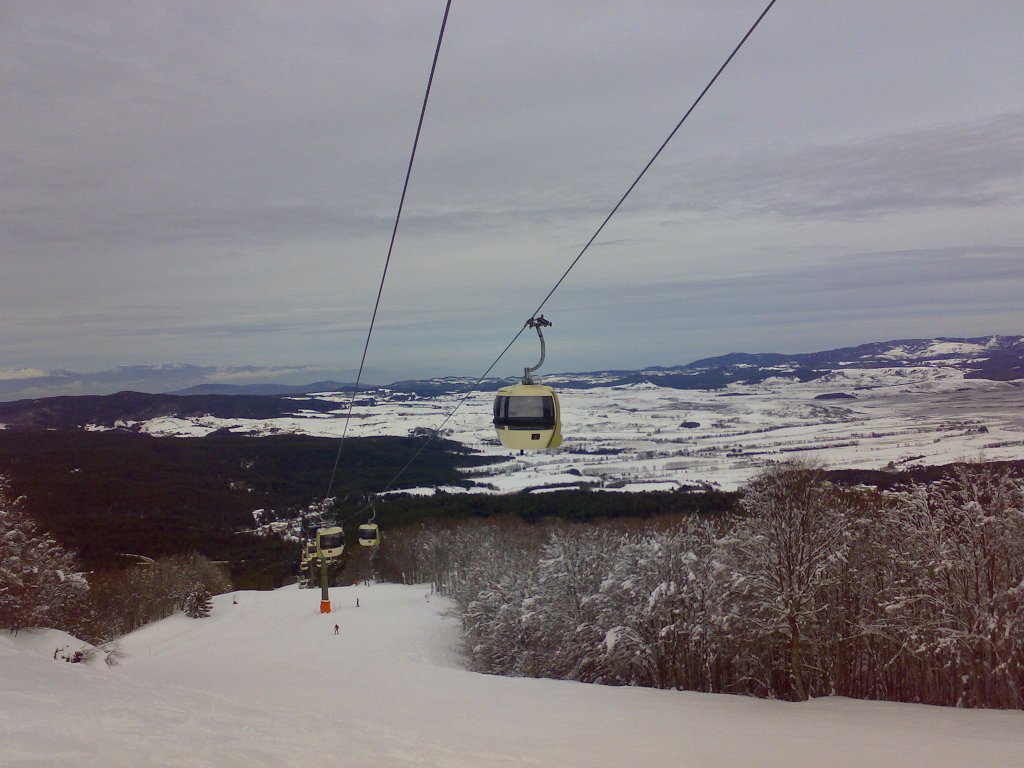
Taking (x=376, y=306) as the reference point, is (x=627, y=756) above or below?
below

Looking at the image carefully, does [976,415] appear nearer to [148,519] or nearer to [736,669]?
[736,669]

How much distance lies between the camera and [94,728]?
781 cm

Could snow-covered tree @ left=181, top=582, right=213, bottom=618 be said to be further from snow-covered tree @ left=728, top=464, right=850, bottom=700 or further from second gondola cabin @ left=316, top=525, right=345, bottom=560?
snow-covered tree @ left=728, top=464, right=850, bottom=700

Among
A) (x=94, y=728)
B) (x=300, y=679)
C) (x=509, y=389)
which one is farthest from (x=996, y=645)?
(x=300, y=679)

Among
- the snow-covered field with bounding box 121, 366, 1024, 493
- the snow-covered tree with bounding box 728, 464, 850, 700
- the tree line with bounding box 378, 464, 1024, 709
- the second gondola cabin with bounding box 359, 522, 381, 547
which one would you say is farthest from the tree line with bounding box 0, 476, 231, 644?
the snow-covered field with bounding box 121, 366, 1024, 493

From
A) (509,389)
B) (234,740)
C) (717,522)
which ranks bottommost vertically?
(717,522)

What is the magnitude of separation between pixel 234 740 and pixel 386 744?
2510 millimetres

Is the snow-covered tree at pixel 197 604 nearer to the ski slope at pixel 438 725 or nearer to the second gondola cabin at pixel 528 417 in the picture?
the ski slope at pixel 438 725

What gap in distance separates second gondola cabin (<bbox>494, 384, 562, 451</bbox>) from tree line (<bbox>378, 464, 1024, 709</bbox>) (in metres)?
13.1

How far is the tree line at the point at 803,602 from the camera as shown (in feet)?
59.8

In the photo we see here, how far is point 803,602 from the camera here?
19297 mm

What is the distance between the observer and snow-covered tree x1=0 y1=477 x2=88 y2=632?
2277cm

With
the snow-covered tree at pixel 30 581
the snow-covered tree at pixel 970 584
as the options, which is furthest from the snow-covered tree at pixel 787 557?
the snow-covered tree at pixel 30 581

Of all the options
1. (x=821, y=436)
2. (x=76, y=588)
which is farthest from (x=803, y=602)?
(x=821, y=436)
